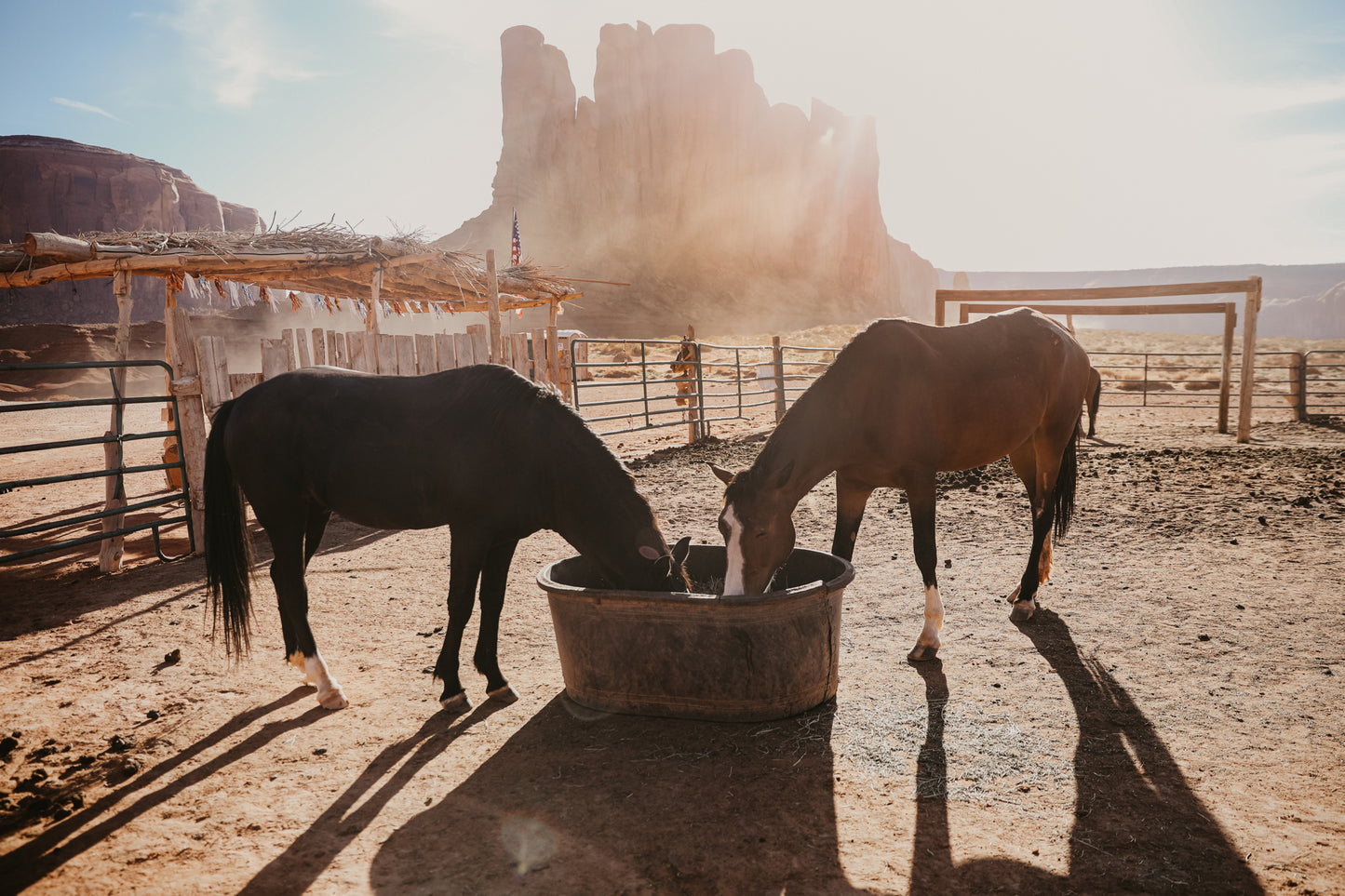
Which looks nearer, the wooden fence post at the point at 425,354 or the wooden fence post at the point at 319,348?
the wooden fence post at the point at 319,348

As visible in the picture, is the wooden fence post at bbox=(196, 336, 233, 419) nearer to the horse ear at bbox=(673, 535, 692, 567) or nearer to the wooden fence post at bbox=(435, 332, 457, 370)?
the wooden fence post at bbox=(435, 332, 457, 370)

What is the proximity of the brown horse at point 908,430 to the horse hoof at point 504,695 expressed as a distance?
118cm

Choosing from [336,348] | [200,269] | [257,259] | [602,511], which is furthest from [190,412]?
[602,511]

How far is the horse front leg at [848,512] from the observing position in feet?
13.1

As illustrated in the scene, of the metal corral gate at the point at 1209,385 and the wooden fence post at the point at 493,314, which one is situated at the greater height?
the wooden fence post at the point at 493,314

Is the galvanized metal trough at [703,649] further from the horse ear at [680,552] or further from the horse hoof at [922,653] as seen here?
the horse hoof at [922,653]

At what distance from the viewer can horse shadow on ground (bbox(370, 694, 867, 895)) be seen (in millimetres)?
2082

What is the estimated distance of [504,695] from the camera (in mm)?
3340

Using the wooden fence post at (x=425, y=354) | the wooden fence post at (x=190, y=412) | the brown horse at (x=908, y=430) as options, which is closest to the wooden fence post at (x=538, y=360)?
the wooden fence post at (x=425, y=354)

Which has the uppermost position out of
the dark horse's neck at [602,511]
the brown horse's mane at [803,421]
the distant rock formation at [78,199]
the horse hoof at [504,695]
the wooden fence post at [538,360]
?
the distant rock formation at [78,199]

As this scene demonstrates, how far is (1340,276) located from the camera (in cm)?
13788

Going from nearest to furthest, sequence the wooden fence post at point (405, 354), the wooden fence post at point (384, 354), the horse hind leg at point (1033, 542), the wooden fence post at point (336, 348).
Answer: the horse hind leg at point (1033, 542)
the wooden fence post at point (336, 348)
the wooden fence post at point (384, 354)
the wooden fence post at point (405, 354)

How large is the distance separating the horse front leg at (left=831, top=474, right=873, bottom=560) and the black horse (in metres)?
1.24

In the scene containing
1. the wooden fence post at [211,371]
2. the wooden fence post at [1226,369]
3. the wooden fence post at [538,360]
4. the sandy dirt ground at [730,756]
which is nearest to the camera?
the sandy dirt ground at [730,756]
